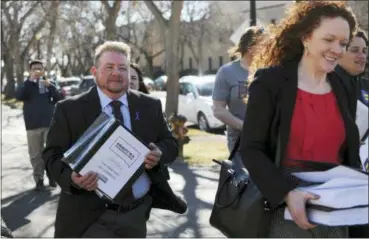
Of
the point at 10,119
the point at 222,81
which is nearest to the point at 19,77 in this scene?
the point at 10,119

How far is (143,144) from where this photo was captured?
3.41 m

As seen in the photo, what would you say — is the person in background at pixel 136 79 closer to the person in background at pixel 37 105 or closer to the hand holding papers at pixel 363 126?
the hand holding papers at pixel 363 126

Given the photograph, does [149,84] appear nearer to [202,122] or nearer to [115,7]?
[115,7]

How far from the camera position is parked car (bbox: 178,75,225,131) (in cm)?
1858

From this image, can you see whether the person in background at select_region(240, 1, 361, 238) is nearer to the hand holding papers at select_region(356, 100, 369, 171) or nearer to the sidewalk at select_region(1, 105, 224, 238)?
the hand holding papers at select_region(356, 100, 369, 171)

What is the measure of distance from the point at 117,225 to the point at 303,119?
140cm

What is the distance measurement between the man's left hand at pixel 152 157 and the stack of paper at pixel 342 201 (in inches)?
49.7

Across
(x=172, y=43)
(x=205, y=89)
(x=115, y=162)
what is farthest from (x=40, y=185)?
(x=205, y=89)

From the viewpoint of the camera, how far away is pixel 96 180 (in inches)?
130

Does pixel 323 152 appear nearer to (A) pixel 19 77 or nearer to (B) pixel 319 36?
(B) pixel 319 36

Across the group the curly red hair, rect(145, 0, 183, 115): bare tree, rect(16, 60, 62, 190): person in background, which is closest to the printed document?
the curly red hair

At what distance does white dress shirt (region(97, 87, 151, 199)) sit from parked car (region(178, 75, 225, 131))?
14505 millimetres

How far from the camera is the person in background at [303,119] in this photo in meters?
2.55

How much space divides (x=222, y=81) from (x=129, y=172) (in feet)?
7.25
